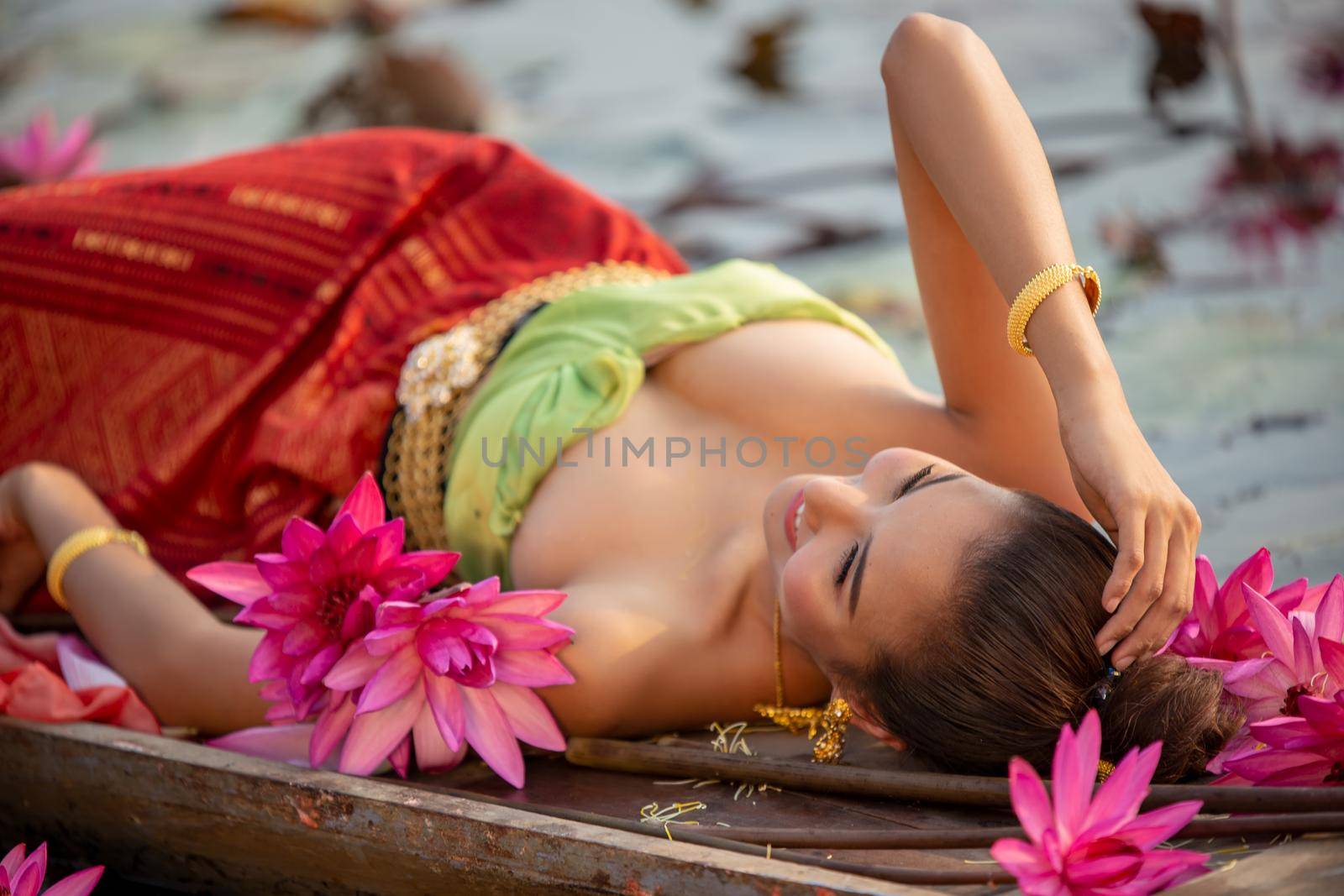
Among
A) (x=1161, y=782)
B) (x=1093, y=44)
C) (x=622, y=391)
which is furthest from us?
(x=1093, y=44)

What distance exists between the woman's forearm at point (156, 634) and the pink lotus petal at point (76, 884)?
0.32 metres

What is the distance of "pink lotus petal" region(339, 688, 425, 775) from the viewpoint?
1.26 metres

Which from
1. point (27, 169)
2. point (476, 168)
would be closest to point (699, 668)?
point (476, 168)

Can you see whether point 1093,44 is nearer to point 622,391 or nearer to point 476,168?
point 476,168

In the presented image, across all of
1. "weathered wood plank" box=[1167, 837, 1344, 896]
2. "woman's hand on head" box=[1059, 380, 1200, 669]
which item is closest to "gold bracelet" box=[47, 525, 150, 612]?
"woman's hand on head" box=[1059, 380, 1200, 669]

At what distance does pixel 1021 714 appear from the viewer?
3.80 feet

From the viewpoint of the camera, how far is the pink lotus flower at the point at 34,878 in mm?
1132

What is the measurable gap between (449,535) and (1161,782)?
3.07ft

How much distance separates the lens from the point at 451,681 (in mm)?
1272

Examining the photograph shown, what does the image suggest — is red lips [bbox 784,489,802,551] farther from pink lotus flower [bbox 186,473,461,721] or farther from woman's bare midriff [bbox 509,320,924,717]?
pink lotus flower [bbox 186,473,461,721]

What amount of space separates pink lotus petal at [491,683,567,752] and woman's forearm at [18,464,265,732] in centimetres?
33

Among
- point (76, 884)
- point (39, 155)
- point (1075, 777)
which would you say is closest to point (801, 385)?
point (1075, 777)

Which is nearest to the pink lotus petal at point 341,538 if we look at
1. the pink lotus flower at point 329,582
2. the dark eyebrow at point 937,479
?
→ the pink lotus flower at point 329,582

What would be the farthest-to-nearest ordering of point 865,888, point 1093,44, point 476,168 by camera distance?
1. point 1093,44
2. point 476,168
3. point 865,888
